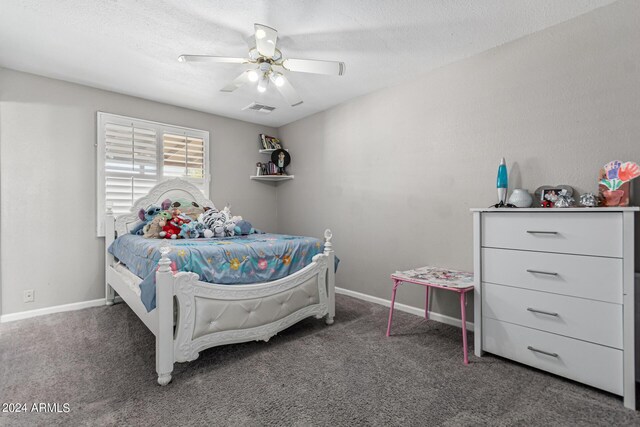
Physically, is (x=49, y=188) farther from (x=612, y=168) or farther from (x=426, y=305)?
(x=612, y=168)

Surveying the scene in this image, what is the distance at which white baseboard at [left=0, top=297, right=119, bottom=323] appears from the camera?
2859mm

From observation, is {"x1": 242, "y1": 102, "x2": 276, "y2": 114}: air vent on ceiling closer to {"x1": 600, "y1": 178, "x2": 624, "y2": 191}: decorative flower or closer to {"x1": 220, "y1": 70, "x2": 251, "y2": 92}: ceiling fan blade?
{"x1": 220, "y1": 70, "x2": 251, "y2": 92}: ceiling fan blade

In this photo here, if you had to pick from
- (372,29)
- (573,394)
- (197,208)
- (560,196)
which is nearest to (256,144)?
(197,208)

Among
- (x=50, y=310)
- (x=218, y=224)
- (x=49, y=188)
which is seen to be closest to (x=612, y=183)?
(x=218, y=224)

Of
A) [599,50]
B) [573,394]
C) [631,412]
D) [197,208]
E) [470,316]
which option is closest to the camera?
[631,412]

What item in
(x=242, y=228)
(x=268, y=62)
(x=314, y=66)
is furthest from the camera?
(x=242, y=228)

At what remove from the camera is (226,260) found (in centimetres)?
220

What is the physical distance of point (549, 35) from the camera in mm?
2232

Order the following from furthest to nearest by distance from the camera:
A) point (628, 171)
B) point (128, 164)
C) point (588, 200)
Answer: point (128, 164) → point (588, 200) → point (628, 171)

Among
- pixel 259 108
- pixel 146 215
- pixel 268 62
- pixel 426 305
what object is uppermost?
pixel 259 108

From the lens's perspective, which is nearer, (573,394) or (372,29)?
(573,394)

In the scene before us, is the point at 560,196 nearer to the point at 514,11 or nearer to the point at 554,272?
the point at 554,272

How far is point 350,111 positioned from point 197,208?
7.31ft

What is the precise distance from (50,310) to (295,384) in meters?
2.85
